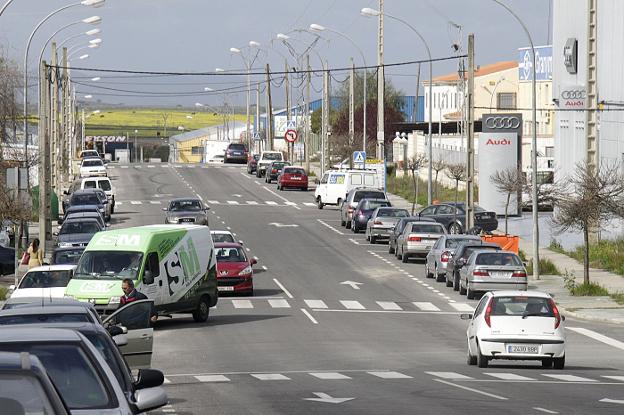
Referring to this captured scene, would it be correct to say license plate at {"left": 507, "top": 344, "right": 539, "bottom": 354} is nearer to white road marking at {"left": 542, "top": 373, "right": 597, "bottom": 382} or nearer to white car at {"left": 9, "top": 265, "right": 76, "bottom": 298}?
white road marking at {"left": 542, "top": 373, "right": 597, "bottom": 382}

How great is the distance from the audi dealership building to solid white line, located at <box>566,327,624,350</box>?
22759mm

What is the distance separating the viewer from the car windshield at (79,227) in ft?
170

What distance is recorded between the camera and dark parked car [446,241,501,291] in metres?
43.3

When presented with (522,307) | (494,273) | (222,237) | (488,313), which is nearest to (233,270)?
(222,237)

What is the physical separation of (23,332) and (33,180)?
223 ft

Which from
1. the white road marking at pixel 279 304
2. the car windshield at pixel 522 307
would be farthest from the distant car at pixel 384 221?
the car windshield at pixel 522 307

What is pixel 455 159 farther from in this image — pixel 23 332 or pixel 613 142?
pixel 23 332

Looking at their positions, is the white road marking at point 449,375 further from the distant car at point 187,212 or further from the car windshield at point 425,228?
the distant car at point 187,212

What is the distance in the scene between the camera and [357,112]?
436ft

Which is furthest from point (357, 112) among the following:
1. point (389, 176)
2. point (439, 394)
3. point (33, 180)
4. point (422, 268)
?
point (439, 394)

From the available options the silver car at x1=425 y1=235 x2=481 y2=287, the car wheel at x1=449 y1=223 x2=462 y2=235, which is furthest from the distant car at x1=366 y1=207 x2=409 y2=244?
the silver car at x1=425 y1=235 x2=481 y2=287

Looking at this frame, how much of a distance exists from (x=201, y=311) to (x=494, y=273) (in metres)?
9.61

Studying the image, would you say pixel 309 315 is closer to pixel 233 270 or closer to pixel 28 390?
pixel 233 270

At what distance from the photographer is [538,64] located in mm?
134750
